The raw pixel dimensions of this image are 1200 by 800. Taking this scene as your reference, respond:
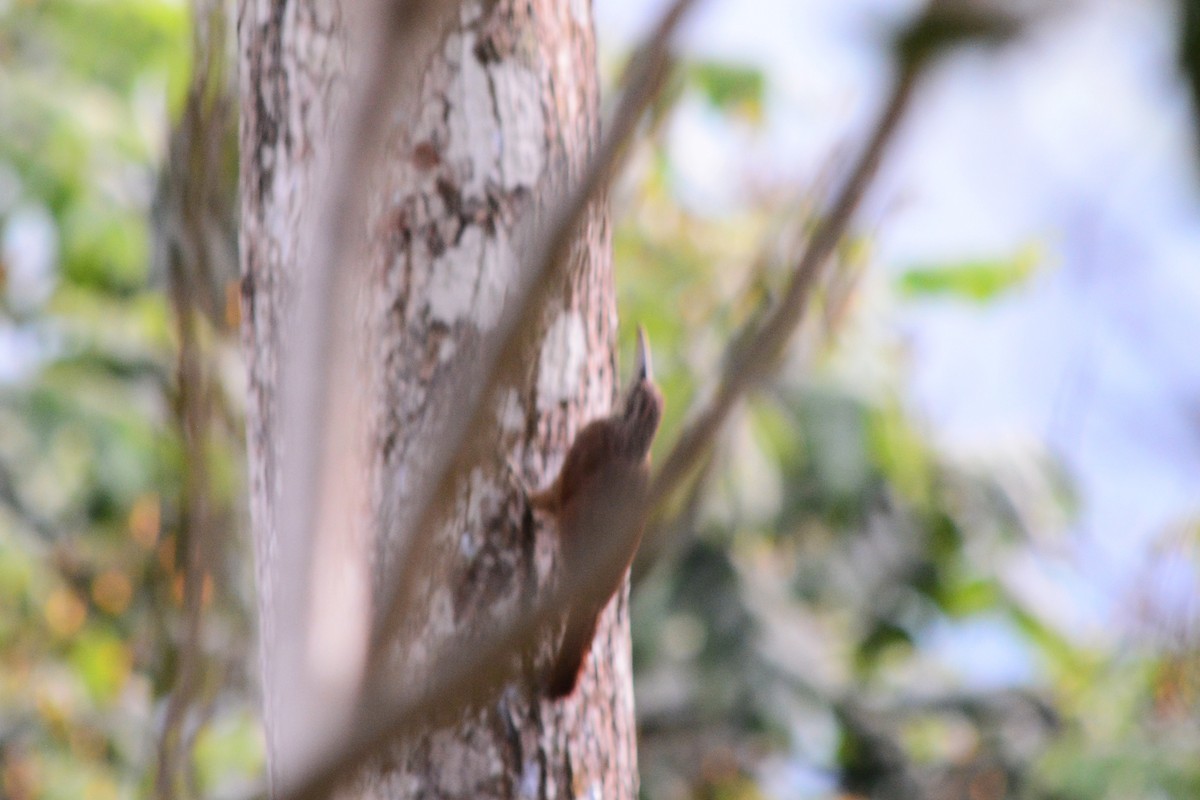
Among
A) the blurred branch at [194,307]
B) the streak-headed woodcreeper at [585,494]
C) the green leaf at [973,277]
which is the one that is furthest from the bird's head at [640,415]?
the green leaf at [973,277]

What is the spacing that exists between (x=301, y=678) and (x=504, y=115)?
28.0 inches

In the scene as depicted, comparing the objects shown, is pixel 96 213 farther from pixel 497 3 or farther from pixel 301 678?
pixel 301 678

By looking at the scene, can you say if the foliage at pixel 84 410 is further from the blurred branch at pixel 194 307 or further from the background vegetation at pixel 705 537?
the blurred branch at pixel 194 307

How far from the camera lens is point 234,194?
5.15 feet

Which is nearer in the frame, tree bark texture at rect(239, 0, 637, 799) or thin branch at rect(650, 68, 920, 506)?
thin branch at rect(650, 68, 920, 506)

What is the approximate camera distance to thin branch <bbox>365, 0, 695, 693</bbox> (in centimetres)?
50

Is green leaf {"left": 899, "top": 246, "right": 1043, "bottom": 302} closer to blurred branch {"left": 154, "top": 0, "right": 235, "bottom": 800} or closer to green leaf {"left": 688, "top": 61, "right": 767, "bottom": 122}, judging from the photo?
green leaf {"left": 688, "top": 61, "right": 767, "bottom": 122}

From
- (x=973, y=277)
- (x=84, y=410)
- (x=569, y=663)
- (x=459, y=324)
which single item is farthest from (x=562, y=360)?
(x=973, y=277)

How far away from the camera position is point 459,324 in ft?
3.85

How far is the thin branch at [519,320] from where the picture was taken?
50cm

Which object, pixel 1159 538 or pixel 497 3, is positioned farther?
pixel 1159 538

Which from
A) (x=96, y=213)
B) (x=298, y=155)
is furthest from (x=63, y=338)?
(x=298, y=155)

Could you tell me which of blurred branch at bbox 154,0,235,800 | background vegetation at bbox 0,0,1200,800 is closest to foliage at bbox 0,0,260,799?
background vegetation at bbox 0,0,1200,800

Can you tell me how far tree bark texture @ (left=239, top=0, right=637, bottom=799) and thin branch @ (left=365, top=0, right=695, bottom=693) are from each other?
0.47 m
